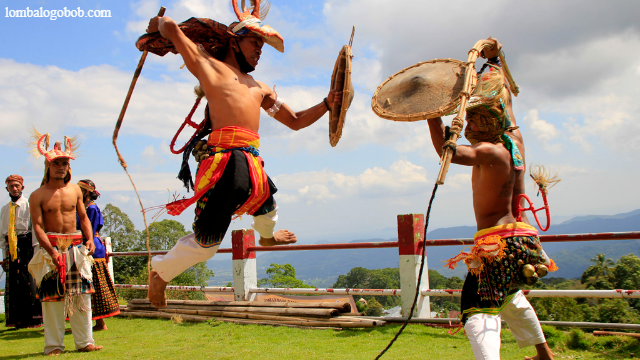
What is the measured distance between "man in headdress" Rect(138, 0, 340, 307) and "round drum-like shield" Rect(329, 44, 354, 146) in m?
0.45

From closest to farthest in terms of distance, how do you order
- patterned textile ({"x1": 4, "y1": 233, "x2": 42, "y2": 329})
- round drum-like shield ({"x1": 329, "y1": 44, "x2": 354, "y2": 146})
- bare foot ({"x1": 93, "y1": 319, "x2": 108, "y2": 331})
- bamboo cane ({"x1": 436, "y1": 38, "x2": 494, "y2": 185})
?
bamboo cane ({"x1": 436, "y1": 38, "x2": 494, "y2": 185})
round drum-like shield ({"x1": 329, "y1": 44, "x2": 354, "y2": 146})
bare foot ({"x1": 93, "y1": 319, "x2": 108, "y2": 331})
patterned textile ({"x1": 4, "y1": 233, "x2": 42, "y2": 329})

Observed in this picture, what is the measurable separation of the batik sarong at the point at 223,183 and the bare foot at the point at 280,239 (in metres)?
0.47

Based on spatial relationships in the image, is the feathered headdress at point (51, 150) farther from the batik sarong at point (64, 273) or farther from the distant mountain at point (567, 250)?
the distant mountain at point (567, 250)

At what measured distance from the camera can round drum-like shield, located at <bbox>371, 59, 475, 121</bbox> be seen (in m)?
2.73

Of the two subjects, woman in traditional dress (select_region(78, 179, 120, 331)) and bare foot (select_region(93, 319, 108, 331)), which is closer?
woman in traditional dress (select_region(78, 179, 120, 331))

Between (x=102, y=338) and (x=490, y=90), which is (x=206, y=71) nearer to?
(x=490, y=90)

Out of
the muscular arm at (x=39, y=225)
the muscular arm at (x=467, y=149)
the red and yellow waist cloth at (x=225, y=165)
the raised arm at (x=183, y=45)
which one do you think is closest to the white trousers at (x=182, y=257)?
the red and yellow waist cloth at (x=225, y=165)

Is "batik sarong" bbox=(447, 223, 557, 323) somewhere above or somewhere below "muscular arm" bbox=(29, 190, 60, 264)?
below

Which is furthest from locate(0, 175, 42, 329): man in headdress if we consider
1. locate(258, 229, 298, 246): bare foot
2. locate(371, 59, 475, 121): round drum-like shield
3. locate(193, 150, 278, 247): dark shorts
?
locate(371, 59, 475, 121): round drum-like shield

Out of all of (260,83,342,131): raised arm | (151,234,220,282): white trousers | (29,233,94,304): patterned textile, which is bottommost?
(29,233,94,304): patterned textile

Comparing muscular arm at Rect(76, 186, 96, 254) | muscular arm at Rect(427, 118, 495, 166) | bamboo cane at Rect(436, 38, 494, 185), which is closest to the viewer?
bamboo cane at Rect(436, 38, 494, 185)

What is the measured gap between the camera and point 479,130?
3.07 meters

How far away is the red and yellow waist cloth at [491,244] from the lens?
2.82 metres

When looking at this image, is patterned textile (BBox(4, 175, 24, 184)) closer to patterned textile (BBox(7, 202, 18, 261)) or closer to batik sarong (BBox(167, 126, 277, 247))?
patterned textile (BBox(7, 202, 18, 261))
